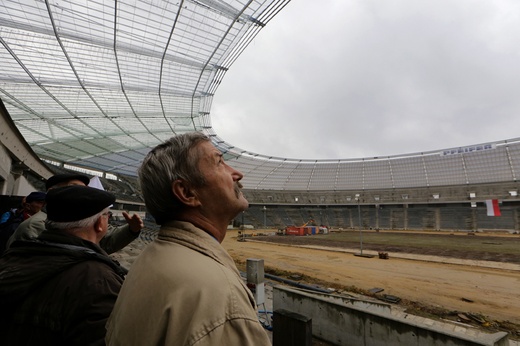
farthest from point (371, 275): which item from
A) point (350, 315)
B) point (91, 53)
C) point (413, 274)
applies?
point (91, 53)

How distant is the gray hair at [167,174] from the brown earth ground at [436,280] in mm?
9985

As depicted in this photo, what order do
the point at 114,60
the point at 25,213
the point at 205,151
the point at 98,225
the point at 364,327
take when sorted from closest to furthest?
1. the point at 205,151
2. the point at 98,225
3. the point at 25,213
4. the point at 364,327
5. the point at 114,60

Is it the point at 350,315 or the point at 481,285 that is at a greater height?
the point at 350,315

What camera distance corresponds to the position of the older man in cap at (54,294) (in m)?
1.44

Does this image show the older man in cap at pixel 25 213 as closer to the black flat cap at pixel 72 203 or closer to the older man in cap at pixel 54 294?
the black flat cap at pixel 72 203

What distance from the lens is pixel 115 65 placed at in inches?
773

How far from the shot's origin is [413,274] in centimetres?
1427

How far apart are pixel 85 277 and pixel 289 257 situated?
19338 millimetres

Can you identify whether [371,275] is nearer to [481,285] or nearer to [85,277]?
[481,285]

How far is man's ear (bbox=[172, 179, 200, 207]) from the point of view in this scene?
4.12 ft

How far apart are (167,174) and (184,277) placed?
60cm

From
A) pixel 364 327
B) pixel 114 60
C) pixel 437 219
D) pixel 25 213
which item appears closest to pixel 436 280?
pixel 364 327

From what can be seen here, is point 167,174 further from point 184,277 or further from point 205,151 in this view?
point 184,277

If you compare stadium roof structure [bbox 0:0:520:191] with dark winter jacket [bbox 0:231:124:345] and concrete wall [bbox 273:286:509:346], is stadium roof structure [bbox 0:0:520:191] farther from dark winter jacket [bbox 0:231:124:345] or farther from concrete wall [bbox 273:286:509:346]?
dark winter jacket [bbox 0:231:124:345]
